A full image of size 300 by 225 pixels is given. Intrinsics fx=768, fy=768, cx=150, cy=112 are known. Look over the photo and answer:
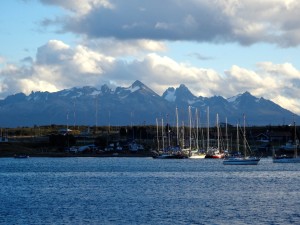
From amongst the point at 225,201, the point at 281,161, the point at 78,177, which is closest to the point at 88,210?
the point at 225,201

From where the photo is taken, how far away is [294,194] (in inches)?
2835

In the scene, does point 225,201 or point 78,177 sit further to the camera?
point 78,177

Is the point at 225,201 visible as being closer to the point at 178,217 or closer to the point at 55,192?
the point at 178,217

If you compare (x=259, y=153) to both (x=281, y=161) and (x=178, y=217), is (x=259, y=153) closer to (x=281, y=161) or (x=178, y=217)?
(x=281, y=161)

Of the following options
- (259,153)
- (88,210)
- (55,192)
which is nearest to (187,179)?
(55,192)

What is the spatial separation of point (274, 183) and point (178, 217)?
35.2m

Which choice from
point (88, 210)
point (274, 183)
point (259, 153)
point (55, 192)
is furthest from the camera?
point (259, 153)

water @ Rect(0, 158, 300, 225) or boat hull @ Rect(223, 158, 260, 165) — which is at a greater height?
boat hull @ Rect(223, 158, 260, 165)

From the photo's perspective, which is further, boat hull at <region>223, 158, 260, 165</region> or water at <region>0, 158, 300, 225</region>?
boat hull at <region>223, 158, 260, 165</region>

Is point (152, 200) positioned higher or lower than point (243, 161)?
A: lower

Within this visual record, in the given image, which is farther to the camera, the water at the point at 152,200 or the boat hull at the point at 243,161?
the boat hull at the point at 243,161

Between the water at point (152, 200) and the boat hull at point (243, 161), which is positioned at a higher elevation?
the boat hull at point (243, 161)

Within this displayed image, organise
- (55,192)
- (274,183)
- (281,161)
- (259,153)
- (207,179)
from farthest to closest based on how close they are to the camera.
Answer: (259,153)
(281,161)
(207,179)
(274,183)
(55,192)

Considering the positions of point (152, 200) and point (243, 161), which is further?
point (243, 161)
